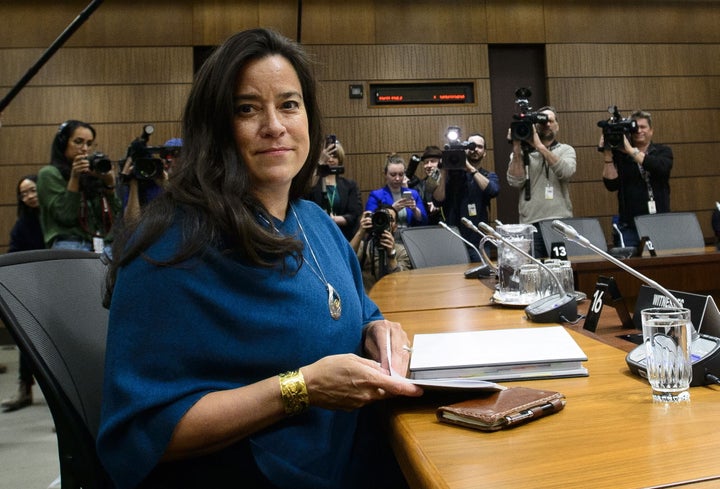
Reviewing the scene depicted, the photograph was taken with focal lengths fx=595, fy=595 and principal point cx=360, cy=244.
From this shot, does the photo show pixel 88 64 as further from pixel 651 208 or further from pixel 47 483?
pixel 651 208

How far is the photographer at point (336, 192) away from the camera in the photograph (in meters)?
3.86

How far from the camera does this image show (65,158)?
316cm

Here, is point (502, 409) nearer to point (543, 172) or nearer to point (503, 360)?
point (503, 360)

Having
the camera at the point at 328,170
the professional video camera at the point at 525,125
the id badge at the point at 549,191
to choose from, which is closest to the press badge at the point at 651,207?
the id badge at the point at 549,191

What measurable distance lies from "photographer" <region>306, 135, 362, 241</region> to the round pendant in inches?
104

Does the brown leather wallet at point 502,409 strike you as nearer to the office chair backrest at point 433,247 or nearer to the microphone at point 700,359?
the microphone at point 700,359

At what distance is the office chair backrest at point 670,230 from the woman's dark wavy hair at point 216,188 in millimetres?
2980

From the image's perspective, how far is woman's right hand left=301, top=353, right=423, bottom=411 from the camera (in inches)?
33.9

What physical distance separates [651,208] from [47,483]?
3.78 m

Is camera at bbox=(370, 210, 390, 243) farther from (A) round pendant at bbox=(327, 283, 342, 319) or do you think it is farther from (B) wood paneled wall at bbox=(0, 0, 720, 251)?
(B) wood paneled wall at bbox=(0, 0, 720, 251)

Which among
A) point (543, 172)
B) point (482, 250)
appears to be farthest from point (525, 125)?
point (482, 250)

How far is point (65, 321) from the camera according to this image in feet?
3.27

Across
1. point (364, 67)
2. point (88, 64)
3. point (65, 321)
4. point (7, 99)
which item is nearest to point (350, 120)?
point (364, 67)

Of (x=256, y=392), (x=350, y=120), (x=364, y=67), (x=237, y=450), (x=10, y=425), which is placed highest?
(x=364, y=67)
